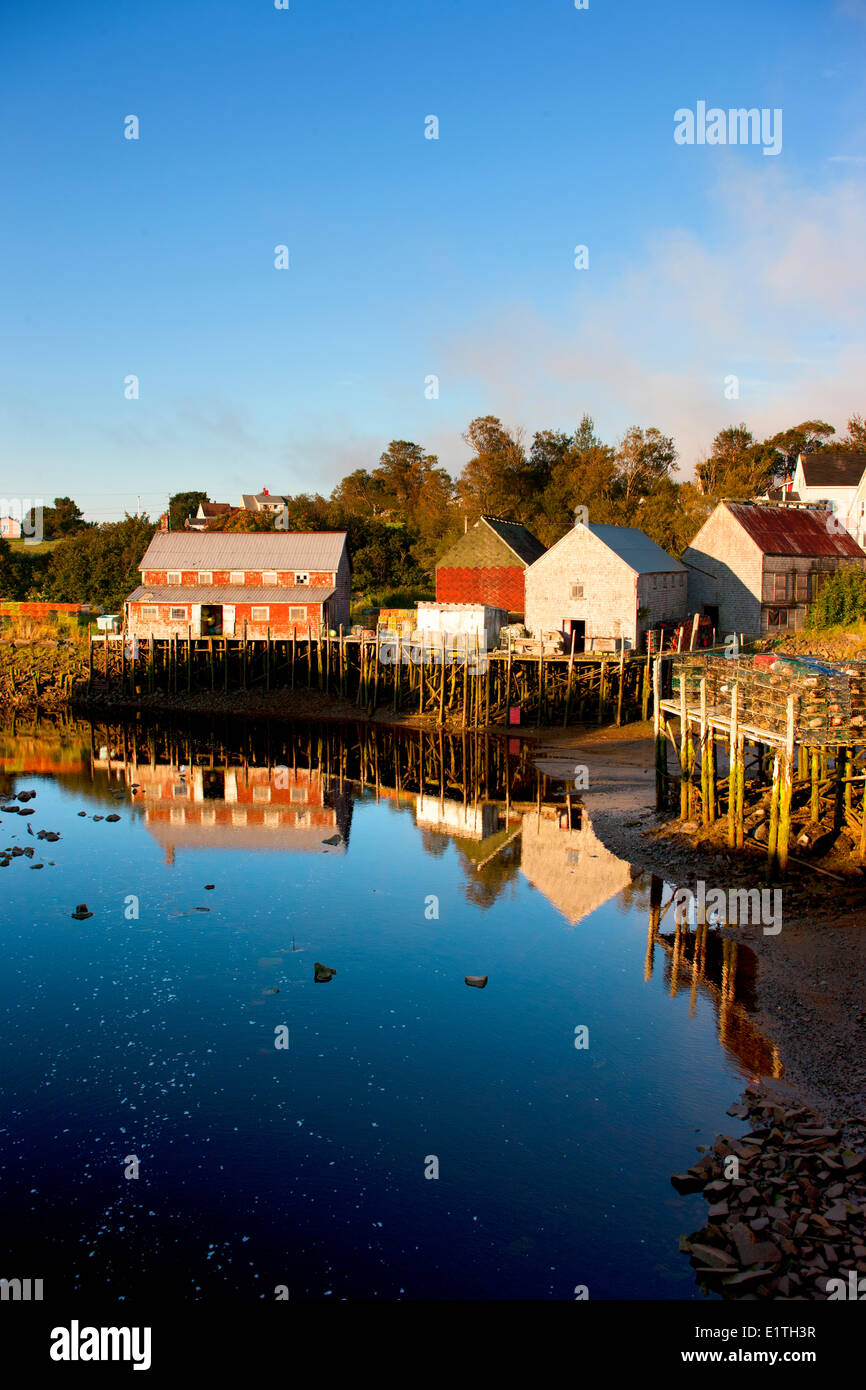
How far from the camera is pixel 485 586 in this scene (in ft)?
175

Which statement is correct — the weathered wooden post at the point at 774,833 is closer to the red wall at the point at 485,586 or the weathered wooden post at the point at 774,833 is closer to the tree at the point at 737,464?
the red wall at the point at 485,586

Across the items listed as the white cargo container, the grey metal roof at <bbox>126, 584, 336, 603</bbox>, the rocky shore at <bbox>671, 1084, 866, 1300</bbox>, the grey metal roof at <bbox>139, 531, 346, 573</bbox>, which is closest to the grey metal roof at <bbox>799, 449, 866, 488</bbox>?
the white cargo container

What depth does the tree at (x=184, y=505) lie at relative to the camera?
109m

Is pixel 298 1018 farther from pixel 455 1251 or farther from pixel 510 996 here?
pixel 455 1251

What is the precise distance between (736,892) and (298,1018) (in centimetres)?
827

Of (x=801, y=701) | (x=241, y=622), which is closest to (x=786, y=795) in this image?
(x=801, y=701)

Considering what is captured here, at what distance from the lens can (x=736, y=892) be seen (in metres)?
17.8

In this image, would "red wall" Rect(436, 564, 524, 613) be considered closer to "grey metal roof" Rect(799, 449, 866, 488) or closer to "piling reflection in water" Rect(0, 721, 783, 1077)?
"piling reflection in water" Rect(0, 721, 783, 1077)

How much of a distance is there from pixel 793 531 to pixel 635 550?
868 centimetres

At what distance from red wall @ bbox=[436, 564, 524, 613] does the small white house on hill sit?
949cm

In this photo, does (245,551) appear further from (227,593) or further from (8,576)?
(8,576)

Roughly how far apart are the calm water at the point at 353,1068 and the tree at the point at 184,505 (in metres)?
89.2

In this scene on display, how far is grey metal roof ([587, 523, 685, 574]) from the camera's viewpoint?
134 ft
